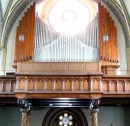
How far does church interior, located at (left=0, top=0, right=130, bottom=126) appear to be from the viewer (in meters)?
14.2

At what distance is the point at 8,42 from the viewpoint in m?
18.4

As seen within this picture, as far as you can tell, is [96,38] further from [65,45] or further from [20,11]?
[20,11]

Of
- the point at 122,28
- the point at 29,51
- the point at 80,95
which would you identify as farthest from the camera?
the point at 122,28

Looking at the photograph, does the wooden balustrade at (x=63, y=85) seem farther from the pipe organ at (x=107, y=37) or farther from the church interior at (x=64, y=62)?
the pipe organ at (x=107, y=37)

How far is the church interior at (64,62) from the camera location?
559 inches

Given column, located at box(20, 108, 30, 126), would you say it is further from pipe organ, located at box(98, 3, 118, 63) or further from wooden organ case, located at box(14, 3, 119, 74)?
pipe organ, located at box(98, 3, 118, 63)

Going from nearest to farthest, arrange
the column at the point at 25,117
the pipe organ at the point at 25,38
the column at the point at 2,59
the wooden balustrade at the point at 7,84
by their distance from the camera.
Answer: the column at the point at 25,117, the wooden balustrade at the point at 7,84, the pipe organ at the point at 25,38, the column at the point at 2,59

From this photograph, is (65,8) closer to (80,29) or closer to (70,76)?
(80,29)

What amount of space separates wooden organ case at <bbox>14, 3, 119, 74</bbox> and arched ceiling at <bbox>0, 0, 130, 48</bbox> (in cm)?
58

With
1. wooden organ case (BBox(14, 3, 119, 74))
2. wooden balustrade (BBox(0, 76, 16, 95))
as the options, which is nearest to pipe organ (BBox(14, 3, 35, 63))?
wooden organ case (BBox(14, 3, 119, 74))

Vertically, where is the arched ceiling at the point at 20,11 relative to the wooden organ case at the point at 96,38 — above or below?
above

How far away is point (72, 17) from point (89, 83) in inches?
219

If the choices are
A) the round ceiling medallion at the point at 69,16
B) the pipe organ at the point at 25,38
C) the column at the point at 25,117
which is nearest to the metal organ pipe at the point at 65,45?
the pipe organ at the point at 25,38

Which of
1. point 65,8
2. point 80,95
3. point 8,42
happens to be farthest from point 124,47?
point 8,42
